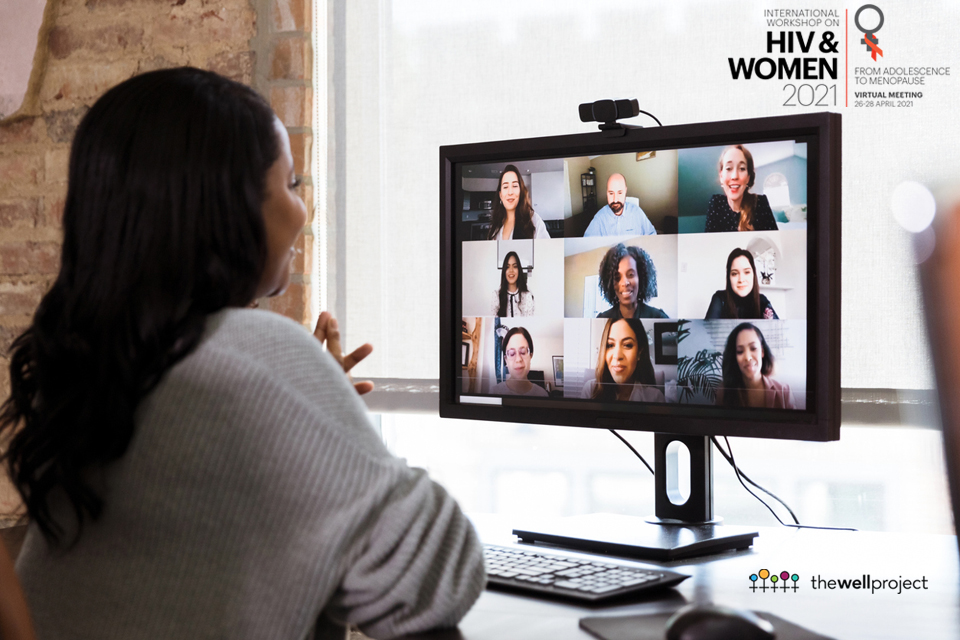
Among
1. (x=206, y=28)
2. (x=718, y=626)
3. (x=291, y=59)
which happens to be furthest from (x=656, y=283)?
(x=206, y=28)

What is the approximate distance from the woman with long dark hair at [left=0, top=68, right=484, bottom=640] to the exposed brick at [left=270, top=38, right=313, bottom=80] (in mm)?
973

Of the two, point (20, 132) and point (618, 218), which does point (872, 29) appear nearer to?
point (618, 218)

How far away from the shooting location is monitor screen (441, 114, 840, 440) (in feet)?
3.45

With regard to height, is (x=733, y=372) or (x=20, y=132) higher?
(x=20, y=132)

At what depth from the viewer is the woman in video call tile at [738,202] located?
3.51ft

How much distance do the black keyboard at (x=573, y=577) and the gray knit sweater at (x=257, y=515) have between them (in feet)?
0.59

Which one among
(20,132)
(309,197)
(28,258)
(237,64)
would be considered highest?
(237,64)

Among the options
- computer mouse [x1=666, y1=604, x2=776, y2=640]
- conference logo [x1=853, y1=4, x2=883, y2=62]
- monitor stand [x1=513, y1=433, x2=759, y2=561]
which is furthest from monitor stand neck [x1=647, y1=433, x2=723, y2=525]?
conference logo [x1=853, y1=4, x2=883, y2=62]

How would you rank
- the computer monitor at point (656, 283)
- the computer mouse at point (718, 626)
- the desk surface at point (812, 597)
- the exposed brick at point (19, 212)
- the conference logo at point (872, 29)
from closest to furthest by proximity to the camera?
the computer mouse at point (718, 626) < the desk surface at point (812, 597) < the computer monitor at point (656, 283) < the conference logo at point (872, 29) < the exposed brick at point (19, 212)

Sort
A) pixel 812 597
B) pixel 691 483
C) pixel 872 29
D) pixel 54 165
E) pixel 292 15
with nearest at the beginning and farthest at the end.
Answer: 1. pixel 812 597
2. pixel 691 483
3. pixel 872 29
4. pixel 292 15
5. pixel 54 165

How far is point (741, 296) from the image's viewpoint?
42.5 inches

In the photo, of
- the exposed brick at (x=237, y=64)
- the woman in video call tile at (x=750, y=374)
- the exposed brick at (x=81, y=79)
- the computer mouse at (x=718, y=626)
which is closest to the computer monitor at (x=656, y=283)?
the woman in video call tile at (x=750, y=374)

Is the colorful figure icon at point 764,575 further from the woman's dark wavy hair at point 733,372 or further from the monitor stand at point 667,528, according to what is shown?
the woman's dark wavy hair at point 733,372

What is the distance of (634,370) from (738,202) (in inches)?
9.3
